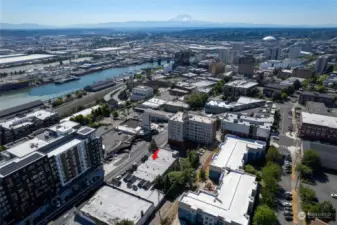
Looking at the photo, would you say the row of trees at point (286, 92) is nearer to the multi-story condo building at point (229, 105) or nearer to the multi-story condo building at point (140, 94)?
the multi-story condo building at point (229, 105)

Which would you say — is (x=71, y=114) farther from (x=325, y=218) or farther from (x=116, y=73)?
Answer: (x=116, y=73)

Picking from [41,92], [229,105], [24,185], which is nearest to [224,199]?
[24,185]

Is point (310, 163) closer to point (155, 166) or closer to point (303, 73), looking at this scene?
point (155, 166)

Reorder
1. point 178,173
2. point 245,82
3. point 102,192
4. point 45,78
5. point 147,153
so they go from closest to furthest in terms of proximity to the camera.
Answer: point 102,192 < point 178,173 < point 147,153 < point 245,82 < point 45,78

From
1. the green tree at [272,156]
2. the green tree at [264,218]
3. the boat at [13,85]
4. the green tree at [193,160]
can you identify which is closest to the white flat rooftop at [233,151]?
the green tree at [272,156]

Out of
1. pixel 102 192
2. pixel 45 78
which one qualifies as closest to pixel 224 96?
pixel 102 192

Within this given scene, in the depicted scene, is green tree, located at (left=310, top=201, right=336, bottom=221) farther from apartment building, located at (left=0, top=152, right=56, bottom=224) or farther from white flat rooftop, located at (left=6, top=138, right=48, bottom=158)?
white flat rooftop, located at (left=6, top=138, right=48, bottom=158)
